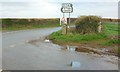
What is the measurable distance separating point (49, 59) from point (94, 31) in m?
14.3

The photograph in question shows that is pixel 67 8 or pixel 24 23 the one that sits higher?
pixel 67 8

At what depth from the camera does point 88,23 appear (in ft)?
96.5

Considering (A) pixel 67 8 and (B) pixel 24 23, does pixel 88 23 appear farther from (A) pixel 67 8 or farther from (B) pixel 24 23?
(B) pixel 24 23

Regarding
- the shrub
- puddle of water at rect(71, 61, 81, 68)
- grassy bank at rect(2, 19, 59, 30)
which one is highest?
puddle of water at rect(71, 61, 81, 68)

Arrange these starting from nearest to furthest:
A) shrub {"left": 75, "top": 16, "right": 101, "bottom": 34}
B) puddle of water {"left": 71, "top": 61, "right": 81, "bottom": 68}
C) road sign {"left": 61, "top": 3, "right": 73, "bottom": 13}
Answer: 1. puddle of water {"left": 71, "top": 61, "right": 81, "bottom": 68}
2. shrub {"left": 75, "top": 16, "right": 101, "bottom": 34}
3. road sign {"left": 61, "top": 3, "right": 73, "bottom": 13}

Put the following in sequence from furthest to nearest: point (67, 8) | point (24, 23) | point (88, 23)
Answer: point (24, 23) → point (67, 8) → point (88, 23)

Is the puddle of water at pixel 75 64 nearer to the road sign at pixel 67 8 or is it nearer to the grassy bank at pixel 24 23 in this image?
the road sign at pixel 67 8

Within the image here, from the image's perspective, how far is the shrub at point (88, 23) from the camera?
1151 inches

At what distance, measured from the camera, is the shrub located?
29.2 metres

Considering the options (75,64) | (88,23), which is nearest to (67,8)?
(88,23)

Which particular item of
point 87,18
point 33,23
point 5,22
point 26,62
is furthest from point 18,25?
point 26,62

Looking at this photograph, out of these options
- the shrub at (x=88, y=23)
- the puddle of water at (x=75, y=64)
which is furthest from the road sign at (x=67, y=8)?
the puddle of water at (x=75, y=64)

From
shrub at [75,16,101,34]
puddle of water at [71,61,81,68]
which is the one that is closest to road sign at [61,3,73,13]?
shrub at [75,16,101,34]

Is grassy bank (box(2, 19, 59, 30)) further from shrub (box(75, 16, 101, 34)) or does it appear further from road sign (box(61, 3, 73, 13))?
shrub (box(75, 16, 101, 34))
